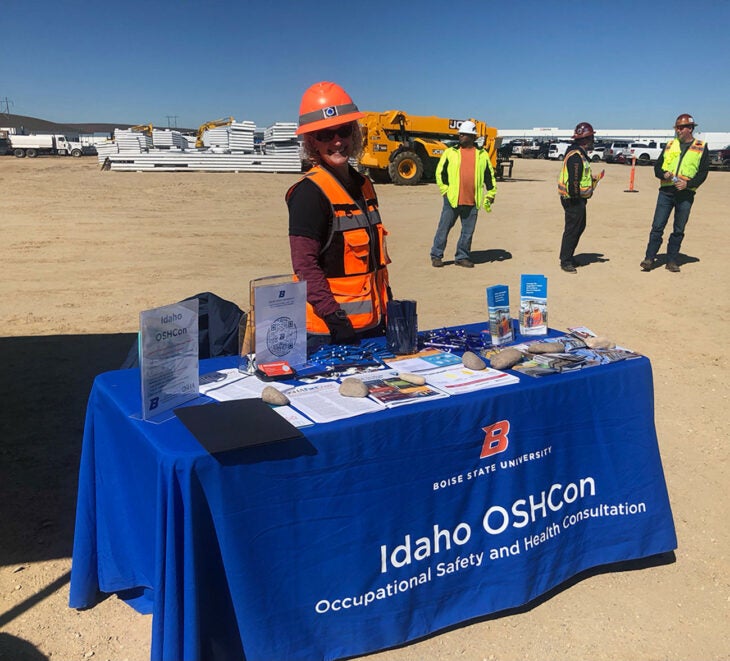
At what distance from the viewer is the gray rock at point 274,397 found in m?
2.35

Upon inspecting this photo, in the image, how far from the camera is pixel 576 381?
269 cm

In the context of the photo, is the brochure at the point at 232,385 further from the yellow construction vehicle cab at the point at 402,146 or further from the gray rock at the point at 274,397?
the yellow construction vehicle cab at the point at 402,146

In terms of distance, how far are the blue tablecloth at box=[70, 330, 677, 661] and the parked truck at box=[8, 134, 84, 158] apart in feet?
182

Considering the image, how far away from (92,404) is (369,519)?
113 centimetres

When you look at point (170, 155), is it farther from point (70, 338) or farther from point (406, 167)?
point (70, 338)

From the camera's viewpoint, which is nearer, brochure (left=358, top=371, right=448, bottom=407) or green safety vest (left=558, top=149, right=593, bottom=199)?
brochure (left=358, top=371, right=448, bottom=407)

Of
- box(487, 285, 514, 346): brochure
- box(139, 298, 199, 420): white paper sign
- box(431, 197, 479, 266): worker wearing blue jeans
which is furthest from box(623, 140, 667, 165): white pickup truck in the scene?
box(139, 298, 199, 420): white paper sign

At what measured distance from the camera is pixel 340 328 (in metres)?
3.01

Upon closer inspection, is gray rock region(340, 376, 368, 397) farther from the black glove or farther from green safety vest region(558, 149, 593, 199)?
green safety vest region(558, 149, 593, 199)

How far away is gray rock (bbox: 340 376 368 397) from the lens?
94.7 inches

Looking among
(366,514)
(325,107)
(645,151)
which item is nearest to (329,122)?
(325,107)

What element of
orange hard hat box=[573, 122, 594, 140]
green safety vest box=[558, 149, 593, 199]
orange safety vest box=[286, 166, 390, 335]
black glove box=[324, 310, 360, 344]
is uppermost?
orange hard hat box=[573, 122, 594, 140]

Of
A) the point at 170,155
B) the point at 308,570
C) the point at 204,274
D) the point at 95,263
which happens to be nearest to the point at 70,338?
the point at 204,274

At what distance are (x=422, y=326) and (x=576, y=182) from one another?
342cm
